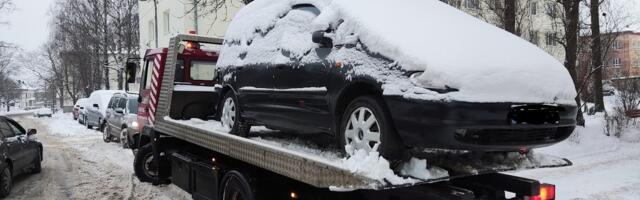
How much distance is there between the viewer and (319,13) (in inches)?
193

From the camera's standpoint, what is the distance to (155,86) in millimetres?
9062

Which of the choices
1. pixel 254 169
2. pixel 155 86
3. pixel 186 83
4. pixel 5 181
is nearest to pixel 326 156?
pixel 254 169

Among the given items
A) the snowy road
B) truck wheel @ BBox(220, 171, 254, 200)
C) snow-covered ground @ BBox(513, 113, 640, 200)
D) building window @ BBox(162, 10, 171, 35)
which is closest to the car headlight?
truck wheel @ BBox(220, 171, 254, 200)

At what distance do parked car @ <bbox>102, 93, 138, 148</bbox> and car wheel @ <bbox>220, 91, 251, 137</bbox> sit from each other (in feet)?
28.3

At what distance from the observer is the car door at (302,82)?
460cm

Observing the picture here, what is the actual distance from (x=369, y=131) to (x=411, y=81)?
55 centimetres

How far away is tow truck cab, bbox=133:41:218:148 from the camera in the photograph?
811 cm

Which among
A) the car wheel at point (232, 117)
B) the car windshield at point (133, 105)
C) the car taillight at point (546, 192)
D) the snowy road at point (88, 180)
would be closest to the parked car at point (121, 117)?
the car windshield at point (133, 105)

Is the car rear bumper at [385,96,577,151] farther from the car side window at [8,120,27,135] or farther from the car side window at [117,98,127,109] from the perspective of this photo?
the car side window at [117,98,127,109]

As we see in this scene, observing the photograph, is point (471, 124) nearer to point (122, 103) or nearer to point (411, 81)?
point (411, 81)

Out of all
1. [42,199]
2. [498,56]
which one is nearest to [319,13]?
[498,56]

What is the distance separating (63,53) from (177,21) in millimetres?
34494

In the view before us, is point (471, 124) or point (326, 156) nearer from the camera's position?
point (471, 124)

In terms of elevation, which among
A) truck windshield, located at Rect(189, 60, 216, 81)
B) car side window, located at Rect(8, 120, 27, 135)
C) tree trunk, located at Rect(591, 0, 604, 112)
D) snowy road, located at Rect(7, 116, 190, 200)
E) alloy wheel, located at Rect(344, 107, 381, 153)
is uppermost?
tree trunk, located at Rect(591, 0, 604, 112)
